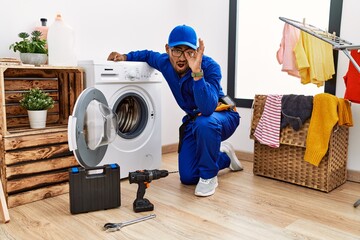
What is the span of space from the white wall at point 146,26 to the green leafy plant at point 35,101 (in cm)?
39

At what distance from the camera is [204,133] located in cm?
204

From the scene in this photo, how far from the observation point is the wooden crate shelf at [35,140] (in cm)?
179

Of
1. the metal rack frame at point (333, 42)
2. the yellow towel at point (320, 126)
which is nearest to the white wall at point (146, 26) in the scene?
the yellow towel at point (320, 126)

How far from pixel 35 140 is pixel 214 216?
3.48 feet

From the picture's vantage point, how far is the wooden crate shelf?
179cm

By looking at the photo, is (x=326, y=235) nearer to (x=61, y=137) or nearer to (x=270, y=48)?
(x=61, y=137)

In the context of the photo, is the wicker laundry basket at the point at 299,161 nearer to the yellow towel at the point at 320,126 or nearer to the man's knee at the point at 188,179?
the yellow towel at the point at 320,126

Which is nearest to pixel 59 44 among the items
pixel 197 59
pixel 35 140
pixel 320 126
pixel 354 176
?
pixel 35 140

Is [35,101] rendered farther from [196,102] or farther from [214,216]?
[214,216]

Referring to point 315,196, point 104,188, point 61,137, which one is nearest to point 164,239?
point 104,188

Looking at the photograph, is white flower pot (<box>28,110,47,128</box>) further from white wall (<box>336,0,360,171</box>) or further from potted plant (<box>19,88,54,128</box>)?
white wall (<box>336,0,360,171</box>)

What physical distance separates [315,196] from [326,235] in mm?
554

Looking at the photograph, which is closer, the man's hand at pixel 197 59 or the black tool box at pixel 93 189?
the black tool box at pixel 93 189

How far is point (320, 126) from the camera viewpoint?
210cm
